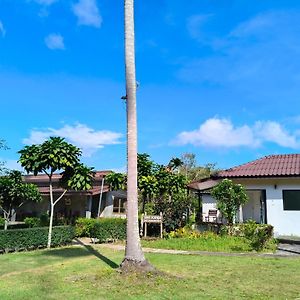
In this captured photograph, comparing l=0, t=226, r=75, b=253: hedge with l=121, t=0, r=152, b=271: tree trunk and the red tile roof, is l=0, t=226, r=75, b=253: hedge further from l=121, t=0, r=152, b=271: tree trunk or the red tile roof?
the red tile roof

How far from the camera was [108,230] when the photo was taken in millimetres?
18219

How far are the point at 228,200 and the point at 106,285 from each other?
436 inches

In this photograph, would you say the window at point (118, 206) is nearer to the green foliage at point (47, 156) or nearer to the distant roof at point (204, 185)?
the distant roof at point (204, 185)

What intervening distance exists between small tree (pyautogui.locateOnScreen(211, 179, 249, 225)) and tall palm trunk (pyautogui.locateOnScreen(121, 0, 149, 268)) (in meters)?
9.57

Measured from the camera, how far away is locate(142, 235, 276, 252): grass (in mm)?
14328

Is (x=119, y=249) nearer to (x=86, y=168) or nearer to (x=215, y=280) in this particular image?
(x=86, y=168)

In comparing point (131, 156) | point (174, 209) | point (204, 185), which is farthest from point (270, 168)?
point (131, 156)

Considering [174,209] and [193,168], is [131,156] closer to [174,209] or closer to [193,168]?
[174,209]

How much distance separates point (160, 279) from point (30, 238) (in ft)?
29.5

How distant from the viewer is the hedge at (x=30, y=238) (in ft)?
48.5

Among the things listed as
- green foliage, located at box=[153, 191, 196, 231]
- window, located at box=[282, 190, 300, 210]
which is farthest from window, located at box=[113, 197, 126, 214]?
window, located at box=[282, 190, 300, 210]

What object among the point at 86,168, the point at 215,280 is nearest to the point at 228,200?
the point at 86,168

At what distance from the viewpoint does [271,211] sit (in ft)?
63.5

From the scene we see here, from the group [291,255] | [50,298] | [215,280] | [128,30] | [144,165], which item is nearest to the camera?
[50,298]
